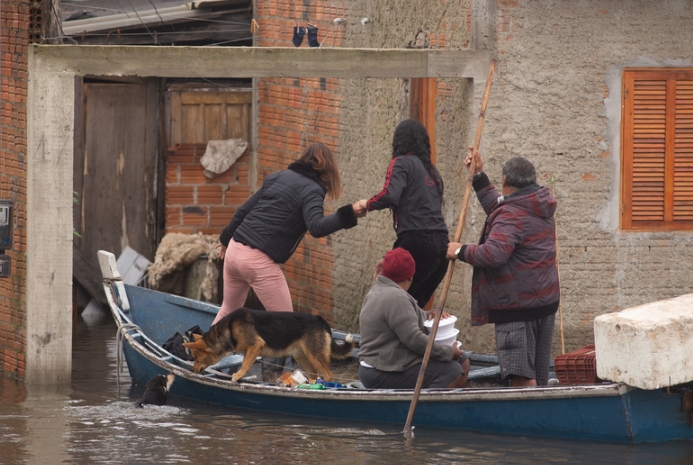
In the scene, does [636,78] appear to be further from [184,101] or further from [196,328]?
[184,101]

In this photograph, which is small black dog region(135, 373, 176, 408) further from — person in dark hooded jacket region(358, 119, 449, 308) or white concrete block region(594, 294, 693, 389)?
white concrete block region(594, 294, 693, 389)

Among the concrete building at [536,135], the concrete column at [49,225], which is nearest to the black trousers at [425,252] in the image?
the concrete building at [536,135]

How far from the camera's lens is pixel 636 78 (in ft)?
36.5

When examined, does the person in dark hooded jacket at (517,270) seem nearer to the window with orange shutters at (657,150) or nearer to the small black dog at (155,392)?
the window with orange shutters at (657,150)

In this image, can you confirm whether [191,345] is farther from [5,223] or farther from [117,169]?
[117,169]

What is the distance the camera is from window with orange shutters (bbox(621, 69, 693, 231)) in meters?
11.2

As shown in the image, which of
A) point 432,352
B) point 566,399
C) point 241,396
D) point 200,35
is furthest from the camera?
point 200,35

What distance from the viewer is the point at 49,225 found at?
10648 millimetres

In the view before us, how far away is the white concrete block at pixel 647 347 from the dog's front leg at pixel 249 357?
Result: 106 inches

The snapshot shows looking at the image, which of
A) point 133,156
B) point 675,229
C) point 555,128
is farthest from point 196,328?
point 133,156

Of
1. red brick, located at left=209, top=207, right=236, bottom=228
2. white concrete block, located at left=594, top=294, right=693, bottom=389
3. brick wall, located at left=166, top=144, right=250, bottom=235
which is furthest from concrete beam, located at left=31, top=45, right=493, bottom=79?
red brick, located at left=209, top=207, right=236, bottom=228

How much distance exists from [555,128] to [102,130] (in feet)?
22.1

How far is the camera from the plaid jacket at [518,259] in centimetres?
907

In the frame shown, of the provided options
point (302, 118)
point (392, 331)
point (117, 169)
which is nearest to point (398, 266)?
point (392, 331)
